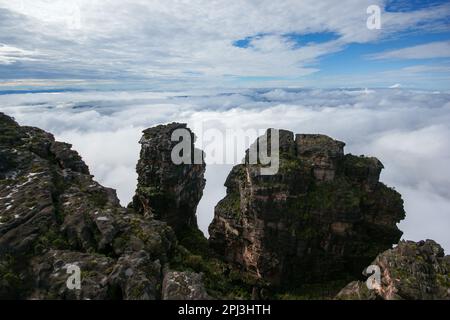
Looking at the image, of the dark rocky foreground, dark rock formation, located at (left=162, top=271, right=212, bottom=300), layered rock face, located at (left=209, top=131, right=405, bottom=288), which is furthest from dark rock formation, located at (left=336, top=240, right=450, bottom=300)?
dark rock formation, located at (left=162, top=271, right=212, bottom=300)

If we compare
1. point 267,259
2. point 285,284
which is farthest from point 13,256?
point 285,284

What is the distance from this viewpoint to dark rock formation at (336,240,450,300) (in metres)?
35.0

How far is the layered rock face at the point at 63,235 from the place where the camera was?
27109mm

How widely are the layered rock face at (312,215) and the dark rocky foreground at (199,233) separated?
24cm

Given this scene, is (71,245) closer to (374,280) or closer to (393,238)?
(374,280)

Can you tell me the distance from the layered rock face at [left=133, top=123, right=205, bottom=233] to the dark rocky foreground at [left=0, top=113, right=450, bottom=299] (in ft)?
0.91

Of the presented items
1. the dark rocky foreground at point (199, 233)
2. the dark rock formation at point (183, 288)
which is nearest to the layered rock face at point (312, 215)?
the dark rocky foreground at point (199, 233)

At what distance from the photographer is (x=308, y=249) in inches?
2591

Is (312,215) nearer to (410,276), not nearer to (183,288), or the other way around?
(410,276)

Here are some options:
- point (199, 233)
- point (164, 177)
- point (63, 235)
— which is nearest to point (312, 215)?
point (199, 233)

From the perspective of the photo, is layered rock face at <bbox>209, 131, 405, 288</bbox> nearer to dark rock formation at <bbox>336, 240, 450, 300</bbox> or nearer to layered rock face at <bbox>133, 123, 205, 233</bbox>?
layered rock face at <bbox>133, 123, 205, 233</bbox>

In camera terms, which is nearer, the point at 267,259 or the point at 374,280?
the point at 374,280
